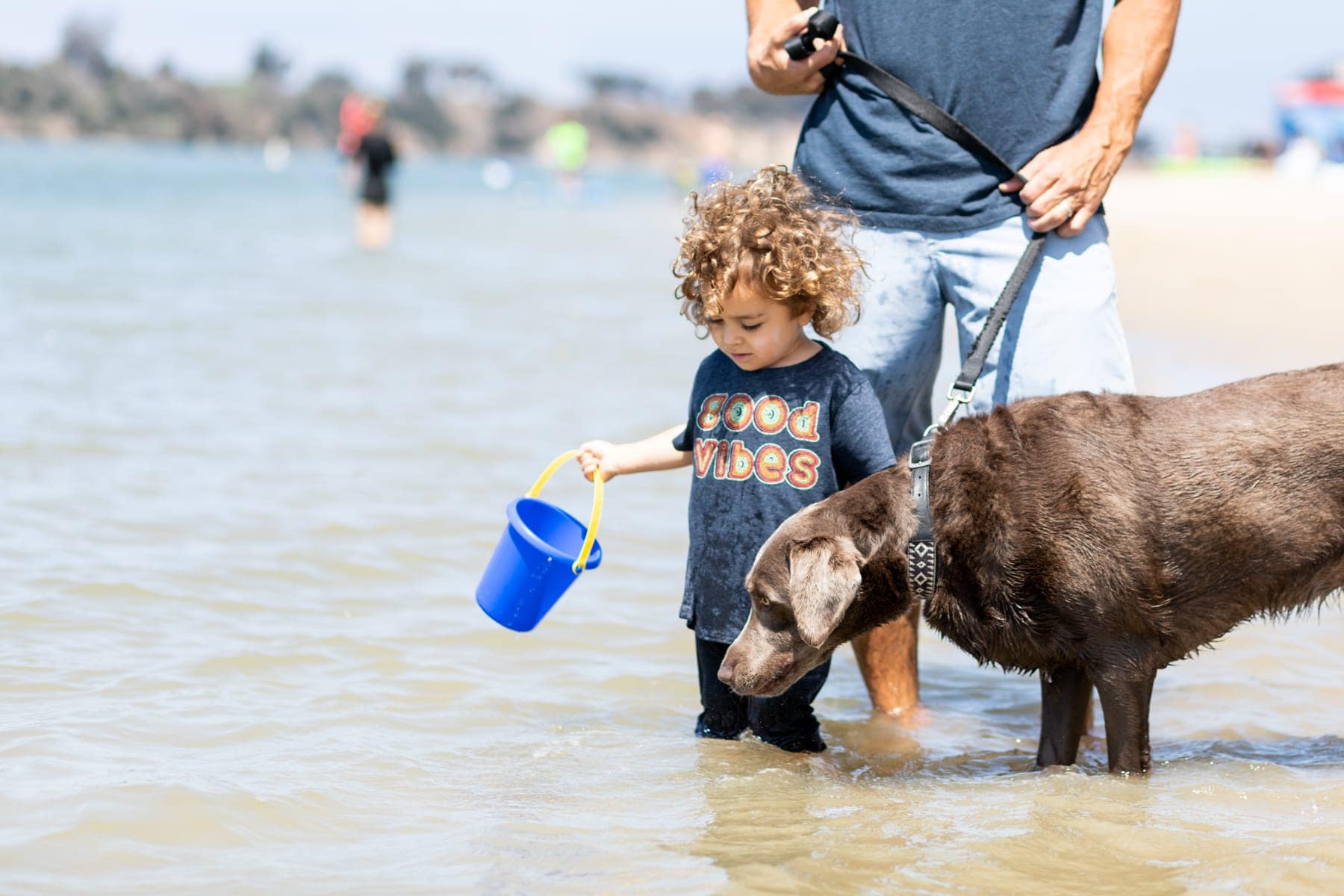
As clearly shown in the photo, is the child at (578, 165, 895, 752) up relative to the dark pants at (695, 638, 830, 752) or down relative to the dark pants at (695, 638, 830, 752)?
up

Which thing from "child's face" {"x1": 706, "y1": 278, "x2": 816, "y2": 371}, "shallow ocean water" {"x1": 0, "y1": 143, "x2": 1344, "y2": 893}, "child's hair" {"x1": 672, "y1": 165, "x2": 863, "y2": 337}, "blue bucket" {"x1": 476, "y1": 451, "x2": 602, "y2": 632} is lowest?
"shallow ocean water" {"x1": 0, "y1": 143, "x2": 1344, "y2": 893}

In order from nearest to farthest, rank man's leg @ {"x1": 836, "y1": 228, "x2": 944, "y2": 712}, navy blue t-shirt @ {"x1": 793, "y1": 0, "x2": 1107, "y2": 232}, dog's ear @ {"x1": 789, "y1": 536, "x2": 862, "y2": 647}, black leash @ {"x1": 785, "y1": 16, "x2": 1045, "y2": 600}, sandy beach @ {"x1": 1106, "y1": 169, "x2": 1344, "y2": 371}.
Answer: dog's ear @ {"x1": 789, "y1": 536, "x2": 862, "y2": 647} < black leash @ {"x1": 785, "y1": 16, "x2": 1045, "y2": 600} < navy blue t-shirt @ {"x1": 793, "y1": 0, "x2": 1107, "y2": 232} < man's leg @ {"x1": 836, "y1": 228, "x2": 944, "y2": 712} < sandy beach @ {"x1": 1106, "y1": 169, "x2": 1344, "y2": 371}

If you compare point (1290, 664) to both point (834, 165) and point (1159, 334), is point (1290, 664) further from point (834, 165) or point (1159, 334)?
point (1159, 334)

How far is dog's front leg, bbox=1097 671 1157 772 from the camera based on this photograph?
4.31 metres

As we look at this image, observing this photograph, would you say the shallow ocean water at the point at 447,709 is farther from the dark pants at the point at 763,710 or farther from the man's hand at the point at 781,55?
the man's hand at the point at 781,55

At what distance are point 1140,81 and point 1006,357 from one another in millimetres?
979

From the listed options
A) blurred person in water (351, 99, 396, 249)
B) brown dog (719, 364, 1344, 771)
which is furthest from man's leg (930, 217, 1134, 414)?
blurred person in water (351, 99, 396, 249)

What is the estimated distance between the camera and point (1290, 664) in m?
5.97

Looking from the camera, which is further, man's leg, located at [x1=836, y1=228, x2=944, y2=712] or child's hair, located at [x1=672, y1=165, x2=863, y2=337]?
man's leg, located at [x1=836, y1=228, x2=944, y2=712]

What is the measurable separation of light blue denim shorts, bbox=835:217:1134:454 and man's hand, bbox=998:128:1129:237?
88 millimetres

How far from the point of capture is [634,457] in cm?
475

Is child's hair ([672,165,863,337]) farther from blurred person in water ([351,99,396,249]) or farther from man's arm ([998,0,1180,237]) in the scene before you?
blurred person in water ([351,99,396,249])

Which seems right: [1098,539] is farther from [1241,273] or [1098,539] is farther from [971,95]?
[1241,273]

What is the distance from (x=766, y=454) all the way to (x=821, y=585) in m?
0.52
